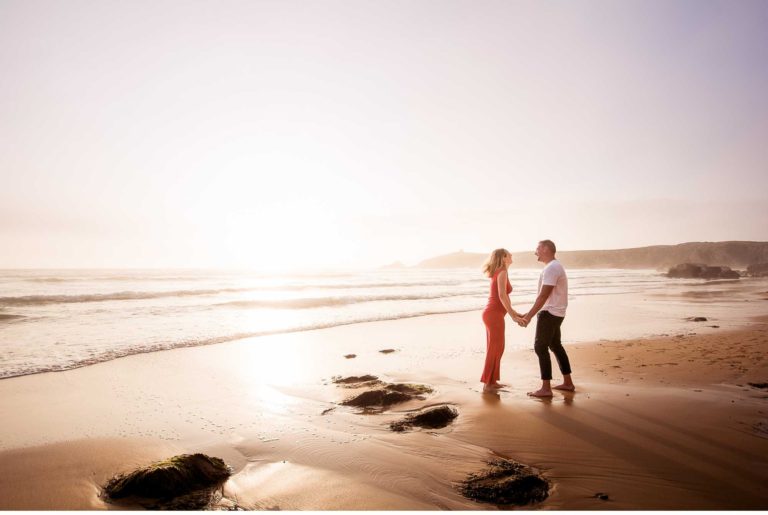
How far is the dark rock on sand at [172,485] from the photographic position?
3203mm

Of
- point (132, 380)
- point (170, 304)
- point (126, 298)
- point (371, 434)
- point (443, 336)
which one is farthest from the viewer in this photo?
point (126, 298)

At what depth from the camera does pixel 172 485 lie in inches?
130

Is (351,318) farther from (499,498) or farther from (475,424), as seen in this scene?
(499,498)

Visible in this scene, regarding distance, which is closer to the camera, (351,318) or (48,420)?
(48,420)

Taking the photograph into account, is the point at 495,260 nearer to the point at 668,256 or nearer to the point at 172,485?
the point at 172,485

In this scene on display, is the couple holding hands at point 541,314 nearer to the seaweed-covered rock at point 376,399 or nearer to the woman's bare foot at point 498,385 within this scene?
the woman's bare foot at point 498,385

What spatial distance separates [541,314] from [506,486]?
3.35 metres

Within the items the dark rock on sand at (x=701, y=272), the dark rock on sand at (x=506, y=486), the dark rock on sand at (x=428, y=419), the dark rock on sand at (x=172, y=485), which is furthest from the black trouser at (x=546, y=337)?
the dark rock on sand at (x=701, y=272)

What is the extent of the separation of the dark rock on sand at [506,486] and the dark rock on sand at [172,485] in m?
2.18

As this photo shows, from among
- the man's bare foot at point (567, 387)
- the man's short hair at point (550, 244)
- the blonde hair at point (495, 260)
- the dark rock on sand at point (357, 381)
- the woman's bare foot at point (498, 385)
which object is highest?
the man's short hair at point (550, 244)

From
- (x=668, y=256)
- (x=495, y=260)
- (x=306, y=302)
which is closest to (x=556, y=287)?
(x=495, y=260)

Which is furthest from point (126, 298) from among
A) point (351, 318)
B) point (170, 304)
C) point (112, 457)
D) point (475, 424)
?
point (475, 424)

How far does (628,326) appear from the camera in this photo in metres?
13.8

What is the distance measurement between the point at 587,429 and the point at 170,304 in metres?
20.9
